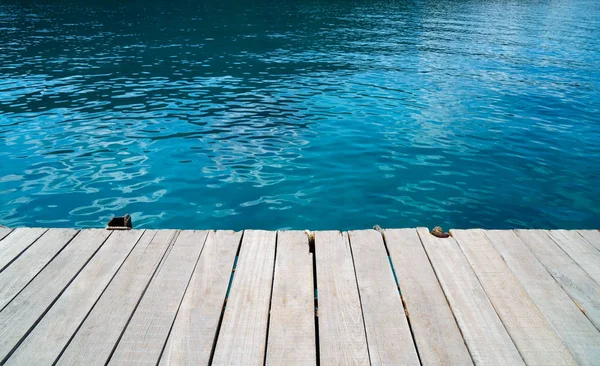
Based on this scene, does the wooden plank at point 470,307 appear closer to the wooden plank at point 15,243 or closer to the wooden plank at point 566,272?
the wooden plank at point 566,272

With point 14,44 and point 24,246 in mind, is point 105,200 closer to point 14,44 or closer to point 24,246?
point 24,246

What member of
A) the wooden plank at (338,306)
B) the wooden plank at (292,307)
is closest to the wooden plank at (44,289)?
the wooden plank at (292,307)

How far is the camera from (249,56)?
66.8 ft

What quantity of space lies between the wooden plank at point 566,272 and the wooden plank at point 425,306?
1095 mm

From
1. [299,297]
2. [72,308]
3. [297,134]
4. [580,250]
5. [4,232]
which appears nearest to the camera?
[72,308]

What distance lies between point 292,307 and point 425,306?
1.05 m

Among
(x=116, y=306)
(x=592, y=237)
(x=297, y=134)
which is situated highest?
(x=116, y=306)

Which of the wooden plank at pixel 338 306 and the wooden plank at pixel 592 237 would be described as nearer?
the wooden plank at pixel 338 306

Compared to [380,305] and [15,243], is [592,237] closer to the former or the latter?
[380,305]

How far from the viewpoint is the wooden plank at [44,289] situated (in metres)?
3.09

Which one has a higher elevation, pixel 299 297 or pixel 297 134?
pixel 299 297

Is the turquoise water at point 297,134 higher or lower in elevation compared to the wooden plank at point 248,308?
lower

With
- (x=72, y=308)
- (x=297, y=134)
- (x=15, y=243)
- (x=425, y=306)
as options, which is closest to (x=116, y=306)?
(x=72, y=308)

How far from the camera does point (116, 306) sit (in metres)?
3.36
